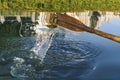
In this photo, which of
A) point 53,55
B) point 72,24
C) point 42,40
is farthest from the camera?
point 42,40

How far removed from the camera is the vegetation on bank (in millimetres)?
24656

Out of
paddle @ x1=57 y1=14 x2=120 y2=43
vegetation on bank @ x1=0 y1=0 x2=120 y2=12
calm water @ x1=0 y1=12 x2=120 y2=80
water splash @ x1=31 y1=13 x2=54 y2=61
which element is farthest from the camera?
vegetation on bank @ x1=0 y1=0 x2=120 y2=12

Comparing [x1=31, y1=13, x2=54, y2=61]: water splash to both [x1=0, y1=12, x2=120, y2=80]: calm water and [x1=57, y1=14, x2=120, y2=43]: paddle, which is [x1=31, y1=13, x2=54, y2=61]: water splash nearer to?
[x1=0, y1=12, x2=120, y2=80]: calm water

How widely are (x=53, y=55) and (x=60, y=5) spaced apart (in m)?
13.4

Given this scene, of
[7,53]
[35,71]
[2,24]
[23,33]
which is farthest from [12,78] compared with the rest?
[2,24]

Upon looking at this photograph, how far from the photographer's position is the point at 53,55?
42.4 ft

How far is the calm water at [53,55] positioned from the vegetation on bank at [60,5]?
22.6ft

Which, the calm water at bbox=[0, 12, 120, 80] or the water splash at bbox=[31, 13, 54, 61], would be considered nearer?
the calm water at bbox=[0, 12, 120, 80]

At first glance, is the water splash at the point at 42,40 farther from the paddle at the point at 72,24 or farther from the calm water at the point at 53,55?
the paddle at the point at 72,24

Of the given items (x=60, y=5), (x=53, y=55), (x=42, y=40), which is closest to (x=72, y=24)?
(x=53, y=55)

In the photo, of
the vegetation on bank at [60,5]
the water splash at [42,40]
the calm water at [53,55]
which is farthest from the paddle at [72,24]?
the vegetation on bank at [60,5]

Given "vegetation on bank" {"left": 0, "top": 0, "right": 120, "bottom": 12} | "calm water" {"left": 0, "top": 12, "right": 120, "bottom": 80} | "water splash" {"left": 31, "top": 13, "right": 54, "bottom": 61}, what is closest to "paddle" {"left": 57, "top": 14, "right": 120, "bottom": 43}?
"calm water" {"left": 0, "top": 12, "right": 120, "bottom": 80}

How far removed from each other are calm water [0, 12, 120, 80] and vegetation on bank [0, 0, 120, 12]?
6898 mm

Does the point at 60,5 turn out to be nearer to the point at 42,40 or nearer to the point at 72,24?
the point at 42,40
